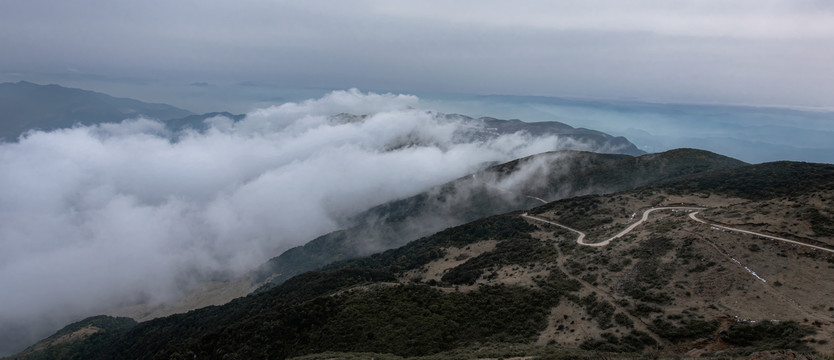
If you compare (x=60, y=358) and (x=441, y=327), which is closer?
(x=441, y=327)

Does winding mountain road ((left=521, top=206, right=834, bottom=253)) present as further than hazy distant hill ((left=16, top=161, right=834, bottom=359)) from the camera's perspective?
Yes

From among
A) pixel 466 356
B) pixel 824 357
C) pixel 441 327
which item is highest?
pixel 824 357

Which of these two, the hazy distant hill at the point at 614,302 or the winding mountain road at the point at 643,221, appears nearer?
the hazy distant hill at the point at 614,302

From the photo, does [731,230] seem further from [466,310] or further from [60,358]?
[60,358]

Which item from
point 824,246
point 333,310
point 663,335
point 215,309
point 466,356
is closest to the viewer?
point 466,356

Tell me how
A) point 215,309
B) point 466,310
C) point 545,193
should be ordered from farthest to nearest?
point 545,193
point 215,309
point 466,310

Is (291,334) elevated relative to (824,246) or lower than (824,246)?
lower

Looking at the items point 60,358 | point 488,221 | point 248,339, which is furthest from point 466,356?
point 60,358

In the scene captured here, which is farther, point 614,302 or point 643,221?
point 643,221
